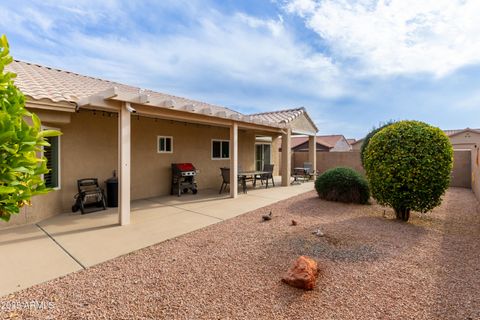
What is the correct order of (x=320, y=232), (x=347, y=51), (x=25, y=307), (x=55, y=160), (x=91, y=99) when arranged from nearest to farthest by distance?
(x=25, y=307), (x=320, y=232), (x=91, y=99), (x=55, y=160), (x=347, y=51)

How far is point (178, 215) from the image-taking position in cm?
634

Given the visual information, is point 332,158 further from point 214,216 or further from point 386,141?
point 214,216

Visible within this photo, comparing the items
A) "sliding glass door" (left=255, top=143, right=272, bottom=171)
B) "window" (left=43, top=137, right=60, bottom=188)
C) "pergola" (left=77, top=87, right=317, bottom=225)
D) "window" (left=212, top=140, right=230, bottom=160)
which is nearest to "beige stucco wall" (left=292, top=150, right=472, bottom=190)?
"sliding glass door" (left=255, top=143, right=272, bottom=171)

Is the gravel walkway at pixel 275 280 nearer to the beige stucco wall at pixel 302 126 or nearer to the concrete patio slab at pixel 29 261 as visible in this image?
the concrete patio slab at pixel 29 261

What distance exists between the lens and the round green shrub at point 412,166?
A: 17.3ft

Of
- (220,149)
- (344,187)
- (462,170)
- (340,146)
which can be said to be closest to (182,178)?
(220,149)

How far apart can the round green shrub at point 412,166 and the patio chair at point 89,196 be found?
7.51 metres

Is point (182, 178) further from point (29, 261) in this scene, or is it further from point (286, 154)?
point (29, 261)

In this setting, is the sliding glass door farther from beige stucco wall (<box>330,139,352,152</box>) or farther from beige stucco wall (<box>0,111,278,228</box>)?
beige stucco wall (<box>330,139,352,152</box>)

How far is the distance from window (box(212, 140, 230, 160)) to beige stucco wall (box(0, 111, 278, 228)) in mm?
244

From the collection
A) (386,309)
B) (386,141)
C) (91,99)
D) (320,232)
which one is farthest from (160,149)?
(386,309)

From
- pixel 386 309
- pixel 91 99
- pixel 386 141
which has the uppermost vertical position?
pixel 91 99

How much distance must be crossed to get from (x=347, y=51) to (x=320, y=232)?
8335 millimetres

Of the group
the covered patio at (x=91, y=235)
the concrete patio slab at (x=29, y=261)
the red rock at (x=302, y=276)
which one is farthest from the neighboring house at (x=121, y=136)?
the red rock at (x=302, y=276)
